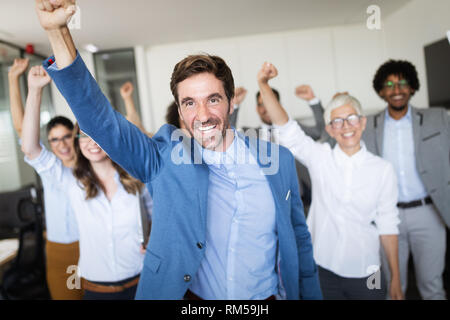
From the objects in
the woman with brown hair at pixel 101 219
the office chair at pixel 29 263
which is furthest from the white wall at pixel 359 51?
the office chair at pixel 29 263

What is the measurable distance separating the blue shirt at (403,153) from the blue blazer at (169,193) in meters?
0.43

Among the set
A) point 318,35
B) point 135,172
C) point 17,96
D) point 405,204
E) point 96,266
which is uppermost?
point 318,35

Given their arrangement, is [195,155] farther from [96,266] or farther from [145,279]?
[96,266]

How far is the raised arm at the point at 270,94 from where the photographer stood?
0.83 m

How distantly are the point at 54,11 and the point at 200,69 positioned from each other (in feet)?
0.90

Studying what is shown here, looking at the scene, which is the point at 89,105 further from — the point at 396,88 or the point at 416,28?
the point at 416,28

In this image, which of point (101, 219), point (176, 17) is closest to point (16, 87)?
point (101, 219)

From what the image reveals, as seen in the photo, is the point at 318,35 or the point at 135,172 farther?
the point at 318,35

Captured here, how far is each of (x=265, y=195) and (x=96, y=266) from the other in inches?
31.3

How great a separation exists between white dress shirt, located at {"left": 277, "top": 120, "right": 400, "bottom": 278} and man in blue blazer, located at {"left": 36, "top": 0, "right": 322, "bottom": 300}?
0.61ft

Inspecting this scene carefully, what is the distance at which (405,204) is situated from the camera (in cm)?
134

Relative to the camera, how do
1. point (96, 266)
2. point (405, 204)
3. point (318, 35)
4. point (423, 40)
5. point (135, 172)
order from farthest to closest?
1. point (318, 35)
2. point (405, 204)
3. point (96, 266)
4. point (423, 40)
5. point (135, 172)

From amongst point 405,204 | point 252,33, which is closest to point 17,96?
point 405,204

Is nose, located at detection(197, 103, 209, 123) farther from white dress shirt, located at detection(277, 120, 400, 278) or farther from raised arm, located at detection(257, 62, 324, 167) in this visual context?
white dress shirt, located at detection(277, 120, 400, 278)
